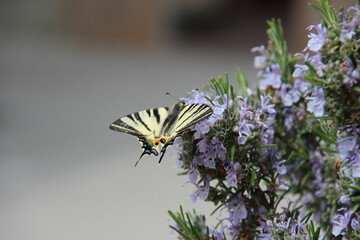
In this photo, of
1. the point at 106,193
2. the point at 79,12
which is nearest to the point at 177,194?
the point at 106,193

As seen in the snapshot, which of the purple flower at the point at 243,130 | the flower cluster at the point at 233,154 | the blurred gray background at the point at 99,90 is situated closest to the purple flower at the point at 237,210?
the flower cluster at the point at 233,154

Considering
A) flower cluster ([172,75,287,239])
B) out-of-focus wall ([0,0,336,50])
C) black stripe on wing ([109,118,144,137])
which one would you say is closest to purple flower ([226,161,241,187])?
flower cluster ([172,75,287,239])

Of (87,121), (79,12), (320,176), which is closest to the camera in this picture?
(320,176)

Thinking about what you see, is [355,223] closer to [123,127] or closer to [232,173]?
[232,173]

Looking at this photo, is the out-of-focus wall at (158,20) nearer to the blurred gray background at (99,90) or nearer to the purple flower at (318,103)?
the blurred gray background at (99,90)

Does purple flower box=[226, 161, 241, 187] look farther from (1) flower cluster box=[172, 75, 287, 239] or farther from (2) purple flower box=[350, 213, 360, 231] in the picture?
(2) purple flower box=[350, 213, 360, 231]

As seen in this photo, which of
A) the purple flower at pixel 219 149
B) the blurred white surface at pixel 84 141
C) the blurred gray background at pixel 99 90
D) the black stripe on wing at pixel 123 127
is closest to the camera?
the purple flower at pixel 219 149

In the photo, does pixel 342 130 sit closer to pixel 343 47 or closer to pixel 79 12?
pixel 343 47
